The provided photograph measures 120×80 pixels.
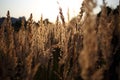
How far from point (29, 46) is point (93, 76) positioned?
1733 millimetres

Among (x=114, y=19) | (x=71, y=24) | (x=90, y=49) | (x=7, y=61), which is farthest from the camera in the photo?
(x=71, y=24)

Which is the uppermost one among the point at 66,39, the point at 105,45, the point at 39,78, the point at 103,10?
the point at 103,10

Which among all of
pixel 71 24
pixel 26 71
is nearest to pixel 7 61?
pixel 26 71

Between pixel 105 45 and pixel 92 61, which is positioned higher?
pixel 105 45

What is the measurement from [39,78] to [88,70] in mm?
1779

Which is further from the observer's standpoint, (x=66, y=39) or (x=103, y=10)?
(x=66, y=39)

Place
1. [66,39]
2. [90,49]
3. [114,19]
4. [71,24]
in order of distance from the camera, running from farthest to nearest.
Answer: [71,24]
[66,39]
[114,19]
[90,49]

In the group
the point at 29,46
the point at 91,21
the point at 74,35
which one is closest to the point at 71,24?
the point at 74,35

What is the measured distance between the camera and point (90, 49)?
1.12 metres

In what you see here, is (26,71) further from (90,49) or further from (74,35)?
(74,35)

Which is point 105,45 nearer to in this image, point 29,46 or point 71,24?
point 71,24

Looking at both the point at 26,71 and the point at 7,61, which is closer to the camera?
the point at 26,71

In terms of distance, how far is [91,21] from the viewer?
45.4 inches

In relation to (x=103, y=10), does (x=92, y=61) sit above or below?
below
